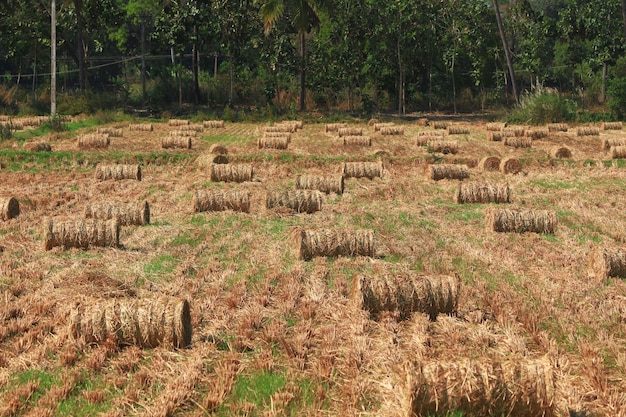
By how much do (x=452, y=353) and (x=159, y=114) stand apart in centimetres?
4972

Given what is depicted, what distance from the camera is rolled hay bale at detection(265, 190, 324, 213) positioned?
17.0 meters

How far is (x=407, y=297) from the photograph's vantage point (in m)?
9.27

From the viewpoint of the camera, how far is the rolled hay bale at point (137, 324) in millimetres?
8250

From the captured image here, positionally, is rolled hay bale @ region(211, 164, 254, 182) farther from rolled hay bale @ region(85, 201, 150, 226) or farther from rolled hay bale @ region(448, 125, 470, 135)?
rolled hay bale @ region(448, 125, 470, 135)

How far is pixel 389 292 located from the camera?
9.30m

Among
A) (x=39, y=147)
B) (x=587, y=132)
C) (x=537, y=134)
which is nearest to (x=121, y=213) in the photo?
(x=39, y=147)

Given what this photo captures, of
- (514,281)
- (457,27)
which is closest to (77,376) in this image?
(514,281)

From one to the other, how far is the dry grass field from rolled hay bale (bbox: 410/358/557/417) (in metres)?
0.01

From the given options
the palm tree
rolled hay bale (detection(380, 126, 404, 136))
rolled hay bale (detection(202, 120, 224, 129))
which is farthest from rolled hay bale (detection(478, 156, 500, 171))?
the palm tree

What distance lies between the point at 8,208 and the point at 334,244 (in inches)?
361

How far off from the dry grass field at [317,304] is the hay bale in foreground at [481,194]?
4 cm

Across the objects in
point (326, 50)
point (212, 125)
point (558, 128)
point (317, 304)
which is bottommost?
point (317, 304)

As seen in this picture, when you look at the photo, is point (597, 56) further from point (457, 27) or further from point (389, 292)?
point (389, 292)

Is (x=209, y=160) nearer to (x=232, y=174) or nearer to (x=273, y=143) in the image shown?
(x=232, y=174)
